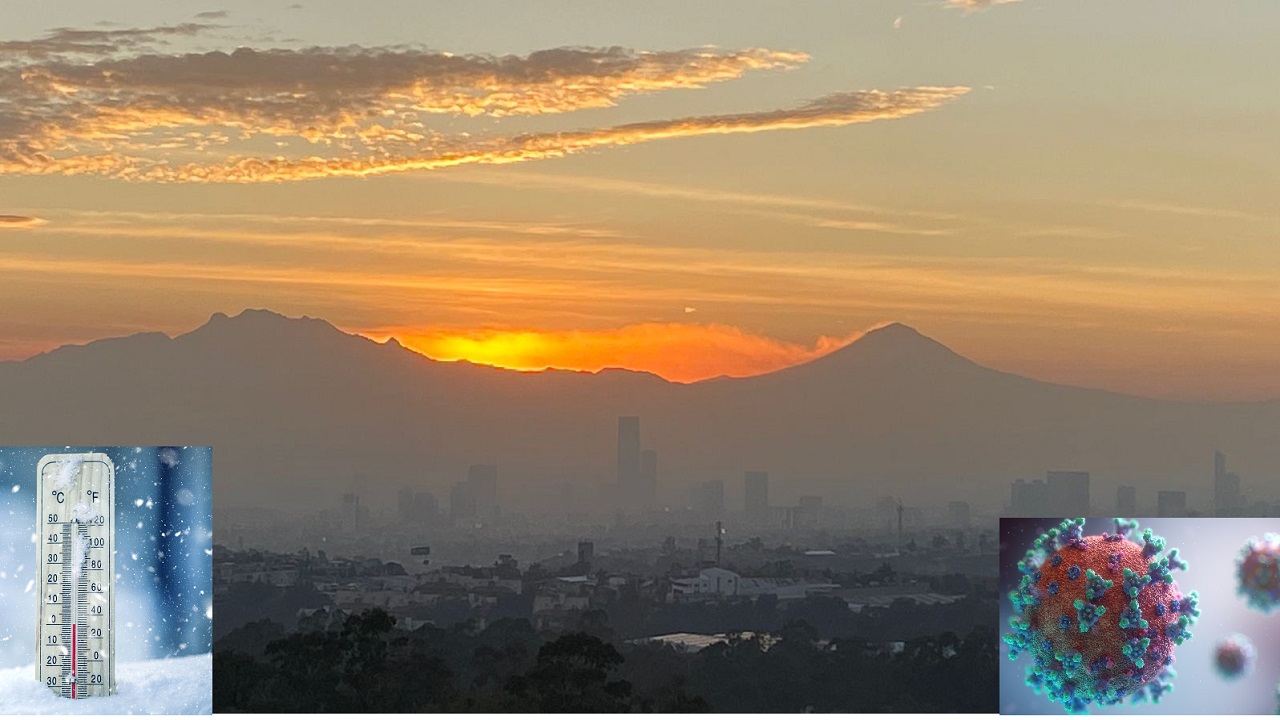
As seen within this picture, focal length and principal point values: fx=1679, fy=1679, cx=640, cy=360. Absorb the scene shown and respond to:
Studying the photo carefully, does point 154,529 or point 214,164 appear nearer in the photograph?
point 154,529

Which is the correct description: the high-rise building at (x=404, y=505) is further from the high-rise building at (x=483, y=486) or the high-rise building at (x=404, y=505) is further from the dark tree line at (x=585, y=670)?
the dark tree line at (x=585, y=670)

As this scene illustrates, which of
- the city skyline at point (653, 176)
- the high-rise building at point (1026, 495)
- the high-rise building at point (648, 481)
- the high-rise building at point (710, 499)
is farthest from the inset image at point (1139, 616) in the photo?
the high-rise building at point (648, 481)

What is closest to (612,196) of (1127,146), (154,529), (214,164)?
(214,164)

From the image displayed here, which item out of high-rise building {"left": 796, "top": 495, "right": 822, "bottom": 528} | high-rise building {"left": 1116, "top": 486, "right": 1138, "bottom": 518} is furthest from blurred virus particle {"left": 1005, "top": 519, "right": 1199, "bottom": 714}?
high-rise building {"left": 796, "top": 495, "right": 822, "bottom": 528}

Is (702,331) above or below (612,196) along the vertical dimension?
below

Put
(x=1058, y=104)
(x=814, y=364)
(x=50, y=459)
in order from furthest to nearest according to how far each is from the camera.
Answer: (x=814, y=364), (x=1058, y=104), (x=50, y=459)

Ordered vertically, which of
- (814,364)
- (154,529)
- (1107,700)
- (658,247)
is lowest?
(1107,700)

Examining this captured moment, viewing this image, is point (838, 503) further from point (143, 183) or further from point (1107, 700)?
point (143, 183)
